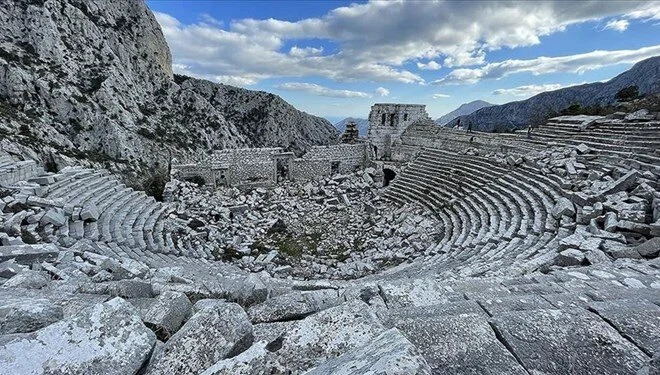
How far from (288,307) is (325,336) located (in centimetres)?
88

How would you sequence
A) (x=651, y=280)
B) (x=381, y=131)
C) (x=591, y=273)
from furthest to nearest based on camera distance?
1. (x=381, y=131)
2. (x=591, y=273)
3. (x=651, y=280)

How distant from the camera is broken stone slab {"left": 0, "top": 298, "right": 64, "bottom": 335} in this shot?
2.37 metres

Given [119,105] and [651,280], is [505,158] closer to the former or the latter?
[651,280]

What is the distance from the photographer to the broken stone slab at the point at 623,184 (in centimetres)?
935

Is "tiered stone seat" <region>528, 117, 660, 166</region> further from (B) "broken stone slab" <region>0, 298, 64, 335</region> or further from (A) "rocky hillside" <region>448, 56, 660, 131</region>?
(A) "rocky hillside" <region>448, 56, 660, 131</region>

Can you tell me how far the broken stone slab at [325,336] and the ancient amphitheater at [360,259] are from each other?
1cm

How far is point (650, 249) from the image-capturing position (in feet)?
19.4

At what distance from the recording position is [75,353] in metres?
2.01

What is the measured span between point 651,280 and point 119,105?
4866 cm

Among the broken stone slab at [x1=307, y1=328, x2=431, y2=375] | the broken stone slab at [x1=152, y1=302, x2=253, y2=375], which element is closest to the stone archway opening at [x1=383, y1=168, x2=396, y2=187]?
the broken stone slab at [x1=152, y1=302, x2=253, y2=375]

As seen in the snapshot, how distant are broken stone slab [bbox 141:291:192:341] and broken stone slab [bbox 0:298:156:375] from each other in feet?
0.97

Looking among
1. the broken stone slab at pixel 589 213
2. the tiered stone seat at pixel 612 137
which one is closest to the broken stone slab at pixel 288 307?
the broken stone slab at pixel 589 213

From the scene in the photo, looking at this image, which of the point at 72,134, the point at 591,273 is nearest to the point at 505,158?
the point at 591,273

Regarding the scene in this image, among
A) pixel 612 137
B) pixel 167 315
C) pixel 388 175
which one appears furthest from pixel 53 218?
pixel 612 137
